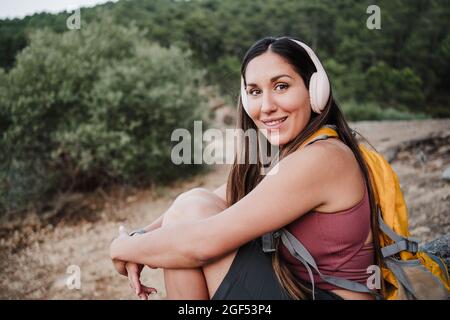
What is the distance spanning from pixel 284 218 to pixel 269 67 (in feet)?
2.08

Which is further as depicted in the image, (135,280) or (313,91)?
(135,280)

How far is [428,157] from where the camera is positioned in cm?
524

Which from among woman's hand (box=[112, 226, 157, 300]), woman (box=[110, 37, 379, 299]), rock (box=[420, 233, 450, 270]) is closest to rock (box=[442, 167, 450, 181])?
rock (box=[420, 233, 450, 270])

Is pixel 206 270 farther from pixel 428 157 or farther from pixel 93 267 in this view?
pixel 428 157

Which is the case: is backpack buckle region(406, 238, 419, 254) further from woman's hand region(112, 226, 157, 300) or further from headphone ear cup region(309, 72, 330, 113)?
woman's hand region(112, 226, 157, 300)

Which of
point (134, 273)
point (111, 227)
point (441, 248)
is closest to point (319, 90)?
point (134, 273)

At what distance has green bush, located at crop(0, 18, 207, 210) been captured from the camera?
586 centimetres

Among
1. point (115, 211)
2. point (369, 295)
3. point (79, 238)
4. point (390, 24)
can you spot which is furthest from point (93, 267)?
point (390, 24)

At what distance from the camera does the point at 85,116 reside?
638 centimetres

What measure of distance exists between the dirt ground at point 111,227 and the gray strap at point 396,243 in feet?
6.85

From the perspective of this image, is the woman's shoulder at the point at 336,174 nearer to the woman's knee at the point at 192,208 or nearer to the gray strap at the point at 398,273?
the gray strap at the point at 398,273

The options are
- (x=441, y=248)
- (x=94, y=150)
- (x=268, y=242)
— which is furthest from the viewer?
(x=94, y=150)
